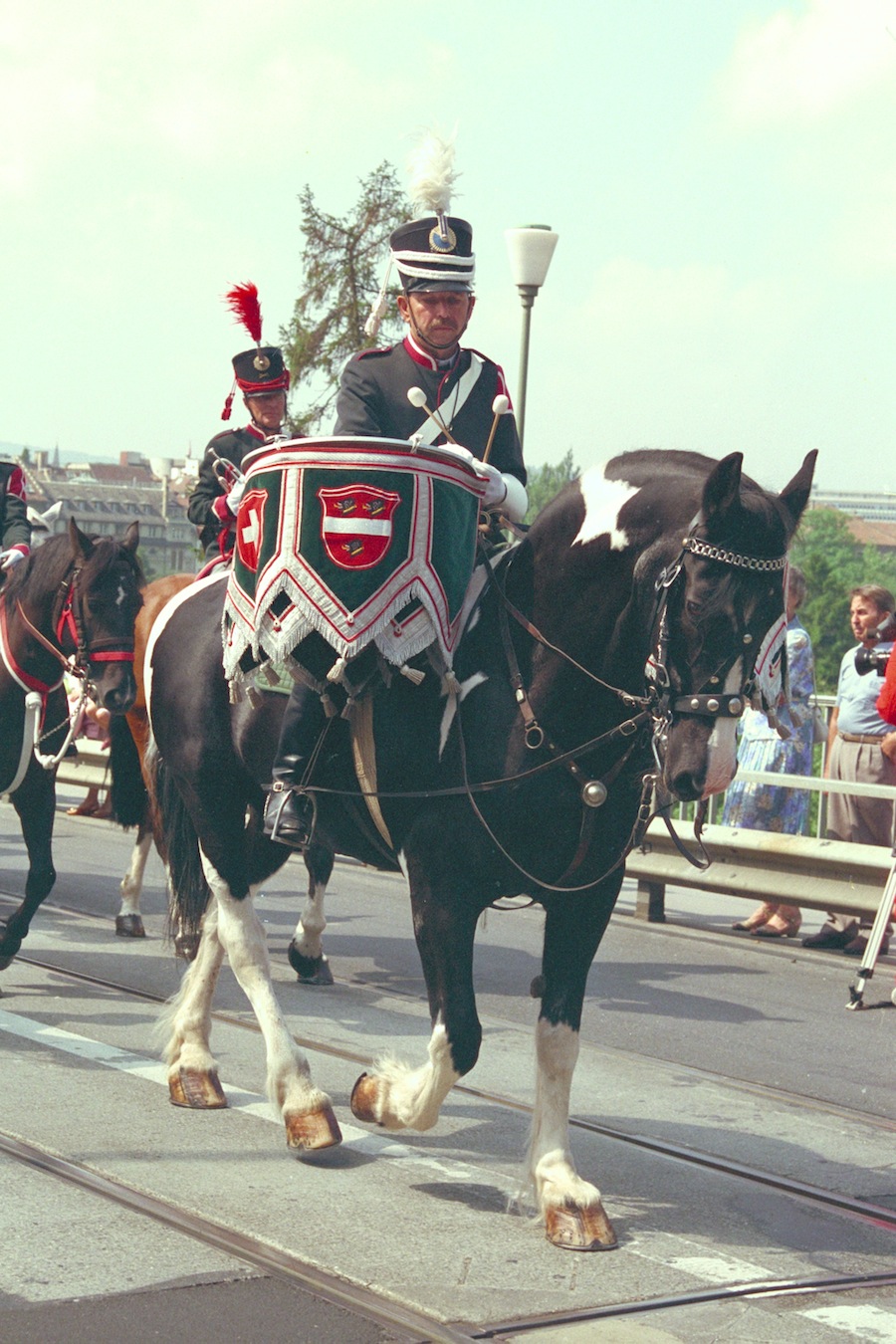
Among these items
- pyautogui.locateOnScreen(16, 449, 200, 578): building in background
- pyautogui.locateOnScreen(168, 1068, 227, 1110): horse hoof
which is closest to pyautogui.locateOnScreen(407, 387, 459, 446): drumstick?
pyautogui.locateOnScreen(168, 1068, 227, 1110): horse hoof

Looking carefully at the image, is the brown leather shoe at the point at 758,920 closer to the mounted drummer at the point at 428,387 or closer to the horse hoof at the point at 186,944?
the horse hoof at the point at 186,944

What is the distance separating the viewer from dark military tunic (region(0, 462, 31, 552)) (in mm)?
9914

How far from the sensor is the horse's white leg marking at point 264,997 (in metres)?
5.53

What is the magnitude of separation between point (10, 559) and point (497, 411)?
482 centimetres

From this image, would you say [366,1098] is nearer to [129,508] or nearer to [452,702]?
[452,702]

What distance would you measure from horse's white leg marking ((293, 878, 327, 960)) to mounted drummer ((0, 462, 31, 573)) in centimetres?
271

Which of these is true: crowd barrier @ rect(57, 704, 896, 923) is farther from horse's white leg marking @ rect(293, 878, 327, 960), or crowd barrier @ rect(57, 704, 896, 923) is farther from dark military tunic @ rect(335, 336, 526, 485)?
dark military tunic @ rect(335, 336, 526, 485)

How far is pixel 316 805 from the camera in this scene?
5.45 m

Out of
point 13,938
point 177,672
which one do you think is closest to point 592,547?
point 177,672

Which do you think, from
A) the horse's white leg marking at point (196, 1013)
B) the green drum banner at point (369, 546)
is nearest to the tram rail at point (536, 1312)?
the horse's white leg marking at point (196, 1013)

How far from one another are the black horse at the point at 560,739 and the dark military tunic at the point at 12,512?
16.4 ft

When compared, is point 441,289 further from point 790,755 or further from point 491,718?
point 790,755

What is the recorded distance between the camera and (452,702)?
5.10 m

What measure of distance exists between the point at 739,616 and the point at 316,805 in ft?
5.24
